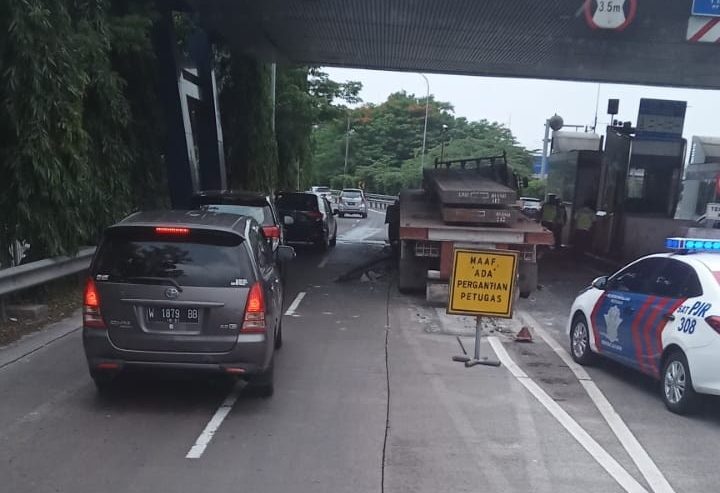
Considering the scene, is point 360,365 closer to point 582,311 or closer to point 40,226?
point 582,311

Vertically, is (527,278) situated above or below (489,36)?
below

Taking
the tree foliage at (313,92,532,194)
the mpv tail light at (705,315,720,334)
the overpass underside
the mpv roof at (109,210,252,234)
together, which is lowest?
the tree foliage at (313,92,532,194)

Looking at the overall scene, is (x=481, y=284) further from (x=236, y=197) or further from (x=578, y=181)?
(x=578, y=181)

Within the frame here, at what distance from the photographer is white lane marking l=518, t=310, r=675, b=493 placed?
18.6 ft

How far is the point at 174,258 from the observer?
22.1ft

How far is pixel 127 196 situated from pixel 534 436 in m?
9.71

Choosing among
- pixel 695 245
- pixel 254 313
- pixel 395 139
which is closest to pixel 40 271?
pixel 254 313

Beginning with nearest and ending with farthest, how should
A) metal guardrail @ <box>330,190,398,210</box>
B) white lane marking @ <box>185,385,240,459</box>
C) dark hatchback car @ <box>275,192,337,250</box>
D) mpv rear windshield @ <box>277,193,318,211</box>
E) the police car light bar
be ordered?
white lane marking @ <box>185,385,240,459</box> < the police car light bar < dark hatchback car @ <box>275,192,337,250</box> < mpv rear windshield @ <box>277,193,318,211</box> < metal guardrail @ <box>330,190,398,210</box>

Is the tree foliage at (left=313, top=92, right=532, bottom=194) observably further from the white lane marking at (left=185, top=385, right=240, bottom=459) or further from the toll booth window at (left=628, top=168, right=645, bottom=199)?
the white lane marking at (left=185, top=385, right=240, bottom=459)

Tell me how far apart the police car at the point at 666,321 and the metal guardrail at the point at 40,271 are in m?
7.16

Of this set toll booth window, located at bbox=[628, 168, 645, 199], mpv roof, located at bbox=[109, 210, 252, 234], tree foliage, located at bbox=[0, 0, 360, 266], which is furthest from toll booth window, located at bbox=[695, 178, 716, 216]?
mpv roof, located at bbox=[109, 210, 252, 234]

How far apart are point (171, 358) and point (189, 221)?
1.26m

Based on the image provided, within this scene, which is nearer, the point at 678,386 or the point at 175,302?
the point at 175,302

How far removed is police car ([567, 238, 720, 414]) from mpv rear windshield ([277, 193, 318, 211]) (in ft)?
46.0
